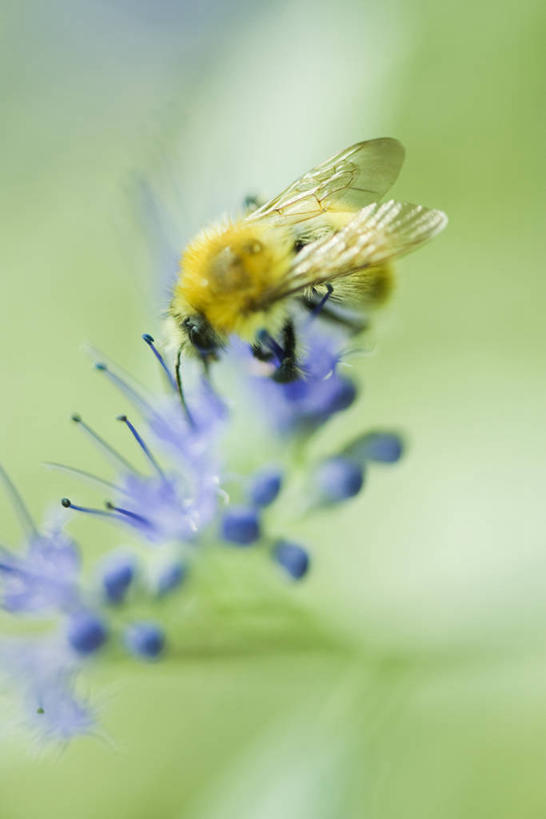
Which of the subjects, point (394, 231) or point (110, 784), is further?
point (110, 784)

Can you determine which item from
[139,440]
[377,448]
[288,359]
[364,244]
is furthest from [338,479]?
[364,244]

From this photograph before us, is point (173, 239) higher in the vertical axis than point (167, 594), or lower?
higher

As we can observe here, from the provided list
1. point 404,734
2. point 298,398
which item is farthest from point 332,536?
point 298,398

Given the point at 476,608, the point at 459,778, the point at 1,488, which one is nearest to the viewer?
the point at 476,608

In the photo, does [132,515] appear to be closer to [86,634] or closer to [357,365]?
[86,634]

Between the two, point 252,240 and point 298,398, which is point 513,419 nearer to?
point 298,398

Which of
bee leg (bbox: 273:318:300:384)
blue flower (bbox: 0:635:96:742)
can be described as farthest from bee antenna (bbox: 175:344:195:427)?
blue flower (bbox: 0:635:96:742)
